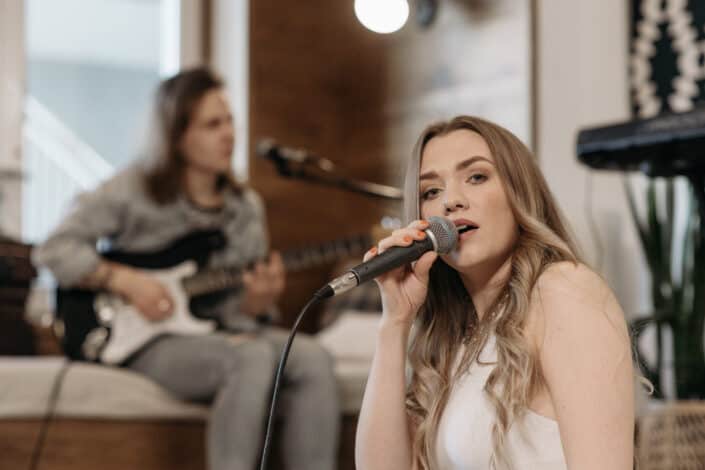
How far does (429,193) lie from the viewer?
1.33m

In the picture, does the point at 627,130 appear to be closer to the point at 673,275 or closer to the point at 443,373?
the point at 673,275

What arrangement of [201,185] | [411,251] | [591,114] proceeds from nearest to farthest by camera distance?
[411,251] → [201,185] → [591,114]

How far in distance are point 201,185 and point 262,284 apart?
1.06ft

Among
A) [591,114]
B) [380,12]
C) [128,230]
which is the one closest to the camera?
[380,12]

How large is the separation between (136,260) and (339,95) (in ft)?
5.32

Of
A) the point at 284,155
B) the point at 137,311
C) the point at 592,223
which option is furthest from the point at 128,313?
the point at 592,223

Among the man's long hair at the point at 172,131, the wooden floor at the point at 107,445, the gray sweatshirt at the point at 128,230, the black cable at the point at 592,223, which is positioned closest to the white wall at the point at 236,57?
the man's long hair at the point at 172,131

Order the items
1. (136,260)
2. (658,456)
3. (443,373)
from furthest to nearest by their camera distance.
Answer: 1. (136,260)
2. (658,456)
3. (443,373)

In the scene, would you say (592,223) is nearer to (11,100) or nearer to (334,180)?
(334,180)

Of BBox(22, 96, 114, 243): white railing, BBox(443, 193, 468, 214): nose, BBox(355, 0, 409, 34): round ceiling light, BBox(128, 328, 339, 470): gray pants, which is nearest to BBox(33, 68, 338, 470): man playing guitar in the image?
BBox(128, 328, 339, 470): gray pants

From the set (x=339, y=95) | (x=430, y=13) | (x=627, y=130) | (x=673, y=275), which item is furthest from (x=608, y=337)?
(x=339, y=95)

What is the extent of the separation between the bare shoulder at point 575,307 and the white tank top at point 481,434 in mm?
93

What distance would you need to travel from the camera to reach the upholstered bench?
253 cm

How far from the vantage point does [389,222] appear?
2674mm
